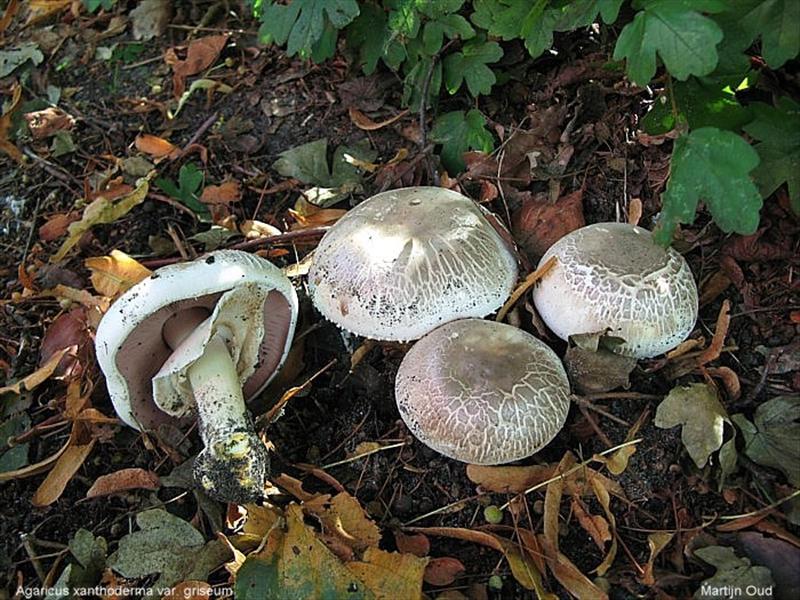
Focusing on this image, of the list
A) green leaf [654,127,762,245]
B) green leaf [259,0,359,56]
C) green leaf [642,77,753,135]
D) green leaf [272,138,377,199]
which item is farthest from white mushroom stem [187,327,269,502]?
green leaf [642,77,753,135]

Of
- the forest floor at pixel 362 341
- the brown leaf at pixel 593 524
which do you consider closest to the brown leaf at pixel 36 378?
the forest floor at pixel 362 341

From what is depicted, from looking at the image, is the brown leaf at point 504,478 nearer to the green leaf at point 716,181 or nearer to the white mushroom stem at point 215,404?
the white mushroom stem at point 215,404

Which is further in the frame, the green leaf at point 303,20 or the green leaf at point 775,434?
the green leaf at point 303,20

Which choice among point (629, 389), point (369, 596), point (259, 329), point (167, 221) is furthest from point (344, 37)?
point (369, 596)

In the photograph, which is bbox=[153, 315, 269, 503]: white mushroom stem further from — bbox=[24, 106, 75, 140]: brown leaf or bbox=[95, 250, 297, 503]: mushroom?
bbox=[24, 106, 75, 140]: brown leaf

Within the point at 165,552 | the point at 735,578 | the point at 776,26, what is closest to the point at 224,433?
the point at 165,552

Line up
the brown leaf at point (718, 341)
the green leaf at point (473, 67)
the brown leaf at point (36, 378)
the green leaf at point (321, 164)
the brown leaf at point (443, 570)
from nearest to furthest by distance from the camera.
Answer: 1. the brown leaf at point (443, 570)
2. the brown leaf at point (718, 341)
3. the brown leaf at point (36, 378)
4. the green leaf at point (473, 67)
5. the green leaf at point (321, 164)

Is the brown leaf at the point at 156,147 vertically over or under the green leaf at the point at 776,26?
under
